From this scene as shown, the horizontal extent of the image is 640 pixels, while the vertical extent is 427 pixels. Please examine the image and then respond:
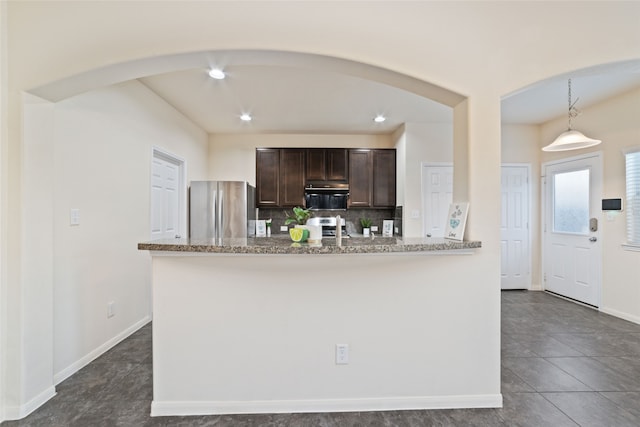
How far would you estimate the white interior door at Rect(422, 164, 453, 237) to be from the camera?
4.63 metres

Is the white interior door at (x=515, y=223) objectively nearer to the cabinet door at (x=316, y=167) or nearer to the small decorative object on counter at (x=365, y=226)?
the small decorative object on counter at (x=365, y=226)

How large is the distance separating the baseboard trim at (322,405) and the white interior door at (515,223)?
136 inches

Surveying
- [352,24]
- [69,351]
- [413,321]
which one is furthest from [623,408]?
[69,351]

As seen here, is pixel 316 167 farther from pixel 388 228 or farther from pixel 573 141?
→ pixel 573 141

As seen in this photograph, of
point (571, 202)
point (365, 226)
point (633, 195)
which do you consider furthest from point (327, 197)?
point (633, 195)

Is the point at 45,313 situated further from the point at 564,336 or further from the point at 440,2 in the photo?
the point at 564,336

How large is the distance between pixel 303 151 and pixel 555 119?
3819 millimetres

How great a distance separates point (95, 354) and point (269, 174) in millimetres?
3194

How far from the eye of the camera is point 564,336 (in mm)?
3143

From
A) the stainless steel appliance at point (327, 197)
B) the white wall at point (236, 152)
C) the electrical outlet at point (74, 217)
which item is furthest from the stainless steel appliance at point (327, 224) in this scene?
the electrical outlet at point (74, 217)

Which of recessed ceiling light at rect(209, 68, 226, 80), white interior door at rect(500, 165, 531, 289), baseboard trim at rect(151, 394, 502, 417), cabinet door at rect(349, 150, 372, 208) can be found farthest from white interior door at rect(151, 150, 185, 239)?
white interior door at rect(500, 165, 531, 289)

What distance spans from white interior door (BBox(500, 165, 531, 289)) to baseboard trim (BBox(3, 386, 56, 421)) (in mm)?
5561

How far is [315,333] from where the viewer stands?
203 cm

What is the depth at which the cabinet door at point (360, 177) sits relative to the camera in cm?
502
